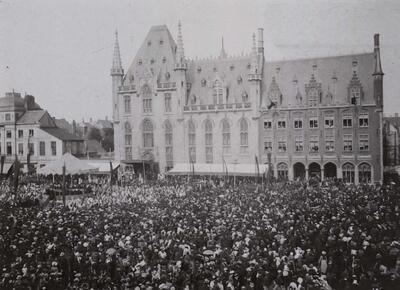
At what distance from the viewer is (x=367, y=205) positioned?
28625mm

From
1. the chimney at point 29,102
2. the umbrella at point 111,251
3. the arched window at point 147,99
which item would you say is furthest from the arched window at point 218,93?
the umbrella at point 111,251

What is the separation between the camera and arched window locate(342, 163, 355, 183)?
48.9 m

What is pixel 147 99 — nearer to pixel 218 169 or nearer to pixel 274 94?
pixel 218 169

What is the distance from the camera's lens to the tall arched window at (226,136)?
55.3m

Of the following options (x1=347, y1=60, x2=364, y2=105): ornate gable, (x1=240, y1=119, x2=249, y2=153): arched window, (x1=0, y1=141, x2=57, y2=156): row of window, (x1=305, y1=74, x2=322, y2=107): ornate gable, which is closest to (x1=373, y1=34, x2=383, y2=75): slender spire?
(x1=347, y1=60, x2=364, y2=105): ornate gable

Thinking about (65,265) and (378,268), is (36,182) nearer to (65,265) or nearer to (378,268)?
(65,265)

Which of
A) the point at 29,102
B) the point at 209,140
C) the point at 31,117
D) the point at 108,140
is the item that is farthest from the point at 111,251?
the point at 108,140

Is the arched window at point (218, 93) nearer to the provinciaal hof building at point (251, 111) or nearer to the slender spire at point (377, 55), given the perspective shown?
the provinciaal hof building at point (251, 111)

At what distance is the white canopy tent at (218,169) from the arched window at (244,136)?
245 centimetres

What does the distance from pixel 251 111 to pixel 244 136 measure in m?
3.26

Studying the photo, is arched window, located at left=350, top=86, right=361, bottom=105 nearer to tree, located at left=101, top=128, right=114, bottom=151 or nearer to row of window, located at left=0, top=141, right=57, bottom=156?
row of window, located at left=0, top=141, right=57, bottom=156

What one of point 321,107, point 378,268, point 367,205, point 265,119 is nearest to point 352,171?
point 321,107

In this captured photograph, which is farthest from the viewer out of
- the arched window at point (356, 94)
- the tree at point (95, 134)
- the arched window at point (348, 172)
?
the tree at point (95, 134)

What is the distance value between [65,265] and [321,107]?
129 ft
